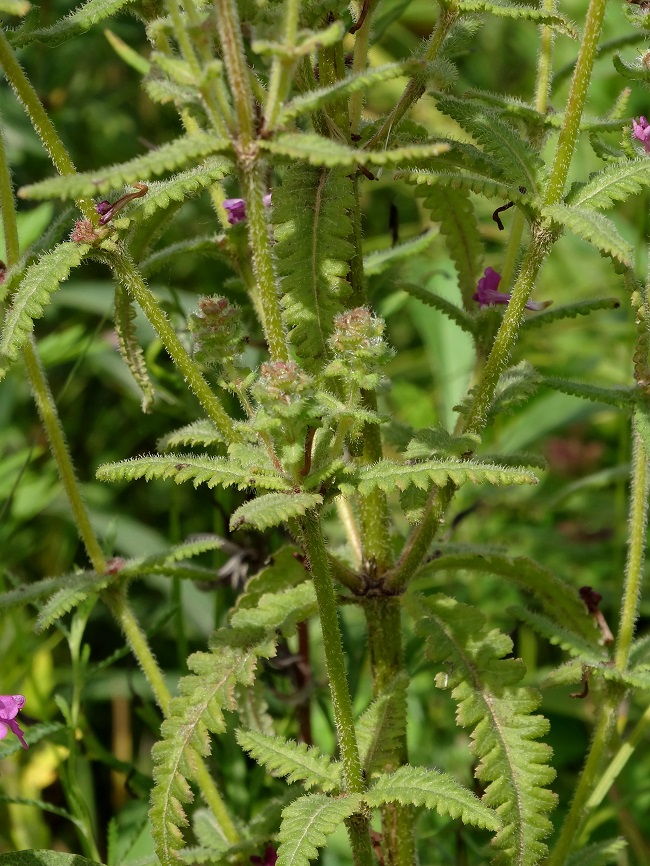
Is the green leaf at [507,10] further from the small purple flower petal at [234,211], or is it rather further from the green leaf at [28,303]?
the green leaf at [28,303]

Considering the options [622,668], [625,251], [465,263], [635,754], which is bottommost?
[635,754]

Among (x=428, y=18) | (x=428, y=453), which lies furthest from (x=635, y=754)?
(x=428, y=18)

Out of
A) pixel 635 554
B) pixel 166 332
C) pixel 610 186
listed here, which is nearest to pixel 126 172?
pixel 166 332

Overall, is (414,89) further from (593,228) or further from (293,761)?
(293,761)

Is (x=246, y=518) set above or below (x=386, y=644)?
above

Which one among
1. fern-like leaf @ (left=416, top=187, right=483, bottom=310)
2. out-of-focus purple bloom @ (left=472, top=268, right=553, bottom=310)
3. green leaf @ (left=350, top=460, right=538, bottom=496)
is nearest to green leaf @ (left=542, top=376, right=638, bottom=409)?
out-of-focus purple bloom @ (left=472, top=268, right=553, bottom=310)

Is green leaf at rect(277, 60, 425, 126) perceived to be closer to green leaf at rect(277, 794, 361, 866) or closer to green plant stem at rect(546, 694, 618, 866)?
green leaf at rect(277, 794, 361, 866)

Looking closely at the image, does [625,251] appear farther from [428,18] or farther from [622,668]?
[428,18]

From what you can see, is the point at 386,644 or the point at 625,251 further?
the point at 386,644
